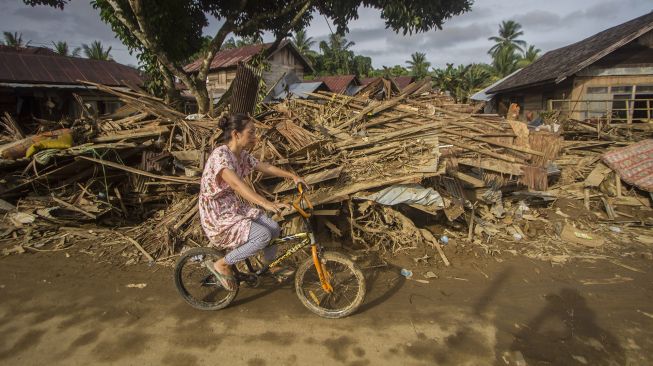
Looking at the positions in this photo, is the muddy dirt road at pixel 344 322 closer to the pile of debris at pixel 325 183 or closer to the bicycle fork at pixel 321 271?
the bicycle fork at pixel 321 271

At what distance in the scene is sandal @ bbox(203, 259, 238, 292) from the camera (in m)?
3.39

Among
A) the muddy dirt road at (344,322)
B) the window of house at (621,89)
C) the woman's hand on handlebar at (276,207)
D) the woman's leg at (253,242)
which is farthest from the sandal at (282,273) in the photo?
the window of house at (621,89)

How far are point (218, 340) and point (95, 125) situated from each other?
5.40 metres

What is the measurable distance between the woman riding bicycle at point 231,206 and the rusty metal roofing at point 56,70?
11.2 metres

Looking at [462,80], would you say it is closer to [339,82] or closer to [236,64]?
[339,82]

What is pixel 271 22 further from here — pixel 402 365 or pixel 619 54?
pixel 619 54

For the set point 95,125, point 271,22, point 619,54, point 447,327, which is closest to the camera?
point 447,327

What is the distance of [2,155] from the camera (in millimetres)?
5609

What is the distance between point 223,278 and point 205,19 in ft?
32.8

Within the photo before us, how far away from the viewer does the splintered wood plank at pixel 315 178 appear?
16.5ft

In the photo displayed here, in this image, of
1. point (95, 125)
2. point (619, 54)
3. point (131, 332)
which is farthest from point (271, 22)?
point (619, 54)

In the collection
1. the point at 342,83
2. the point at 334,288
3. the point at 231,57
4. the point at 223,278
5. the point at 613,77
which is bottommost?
the point at 334,288

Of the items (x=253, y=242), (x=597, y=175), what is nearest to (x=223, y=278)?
(x=253, y=242)

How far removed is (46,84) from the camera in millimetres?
13117
